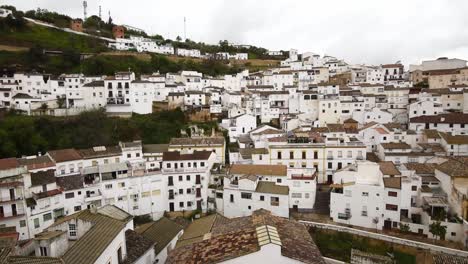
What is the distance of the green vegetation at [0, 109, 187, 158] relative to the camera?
105 ft

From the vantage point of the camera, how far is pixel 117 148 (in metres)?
30.7

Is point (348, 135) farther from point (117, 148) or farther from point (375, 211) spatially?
point (117, 148)

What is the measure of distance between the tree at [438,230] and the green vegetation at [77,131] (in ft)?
92.4

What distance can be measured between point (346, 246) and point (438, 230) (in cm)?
603

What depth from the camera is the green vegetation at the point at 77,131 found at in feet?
105

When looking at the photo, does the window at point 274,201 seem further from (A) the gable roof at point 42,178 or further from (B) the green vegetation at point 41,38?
(B) the green vegetation at point 41,38

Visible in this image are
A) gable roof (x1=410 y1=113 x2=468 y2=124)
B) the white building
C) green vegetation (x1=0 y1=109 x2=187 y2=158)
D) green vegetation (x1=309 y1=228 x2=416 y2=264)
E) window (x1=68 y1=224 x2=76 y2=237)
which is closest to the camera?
window (x1=68 y1=224 x2=76 y2=237)

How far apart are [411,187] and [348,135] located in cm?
1181

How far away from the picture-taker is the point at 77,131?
36.2 m

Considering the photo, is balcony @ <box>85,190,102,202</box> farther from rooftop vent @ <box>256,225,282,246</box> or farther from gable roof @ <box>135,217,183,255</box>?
rooftop vent @ <box>256,225,282,246</box>

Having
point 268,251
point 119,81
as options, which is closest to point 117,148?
point 119,81

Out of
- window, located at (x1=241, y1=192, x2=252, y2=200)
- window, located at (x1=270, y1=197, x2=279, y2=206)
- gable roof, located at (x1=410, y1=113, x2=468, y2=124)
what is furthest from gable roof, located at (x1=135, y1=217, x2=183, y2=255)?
gable roof, located at (x1=410, y1=113, x2=468, y2=124)

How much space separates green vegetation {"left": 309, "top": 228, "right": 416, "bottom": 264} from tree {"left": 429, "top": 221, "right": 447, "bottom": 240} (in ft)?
7.74

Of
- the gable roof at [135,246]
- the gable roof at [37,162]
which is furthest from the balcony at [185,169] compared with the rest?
the gable roof at [135,246]
